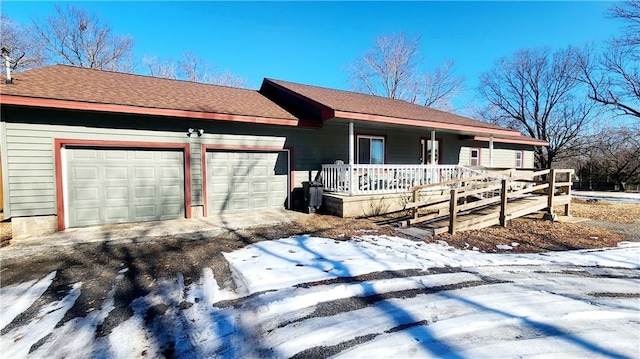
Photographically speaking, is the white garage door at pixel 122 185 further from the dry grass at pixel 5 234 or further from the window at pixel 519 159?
the window at pixel 519 159

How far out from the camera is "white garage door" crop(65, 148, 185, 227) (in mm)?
6219

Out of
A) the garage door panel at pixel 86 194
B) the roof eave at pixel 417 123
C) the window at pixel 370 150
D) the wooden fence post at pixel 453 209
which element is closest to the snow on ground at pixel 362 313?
the wooden fence post at pixel 453 209

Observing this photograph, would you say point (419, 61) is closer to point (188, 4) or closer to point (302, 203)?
point (188, 4)

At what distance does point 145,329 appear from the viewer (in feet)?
7.97

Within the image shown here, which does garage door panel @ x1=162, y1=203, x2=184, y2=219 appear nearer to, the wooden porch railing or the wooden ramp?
the wooden porch railing

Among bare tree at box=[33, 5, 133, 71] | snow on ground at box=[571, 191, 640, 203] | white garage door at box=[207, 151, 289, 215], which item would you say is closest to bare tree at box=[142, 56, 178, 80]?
bare tree at box=[33, 5, 133, 71]

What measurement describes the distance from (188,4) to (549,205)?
14126mm

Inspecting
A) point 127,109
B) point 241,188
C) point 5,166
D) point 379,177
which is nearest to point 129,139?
point 127,109

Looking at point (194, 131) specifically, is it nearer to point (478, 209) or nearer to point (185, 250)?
point (185, 250)

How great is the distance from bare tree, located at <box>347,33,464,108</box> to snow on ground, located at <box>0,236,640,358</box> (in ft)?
74.8

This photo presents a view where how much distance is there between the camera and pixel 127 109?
6.21 meters

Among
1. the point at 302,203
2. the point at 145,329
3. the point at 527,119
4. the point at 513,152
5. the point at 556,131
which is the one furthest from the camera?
the point at 527,119

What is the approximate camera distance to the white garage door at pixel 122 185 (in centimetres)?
622

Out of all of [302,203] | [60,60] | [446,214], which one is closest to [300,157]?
[302,203]
